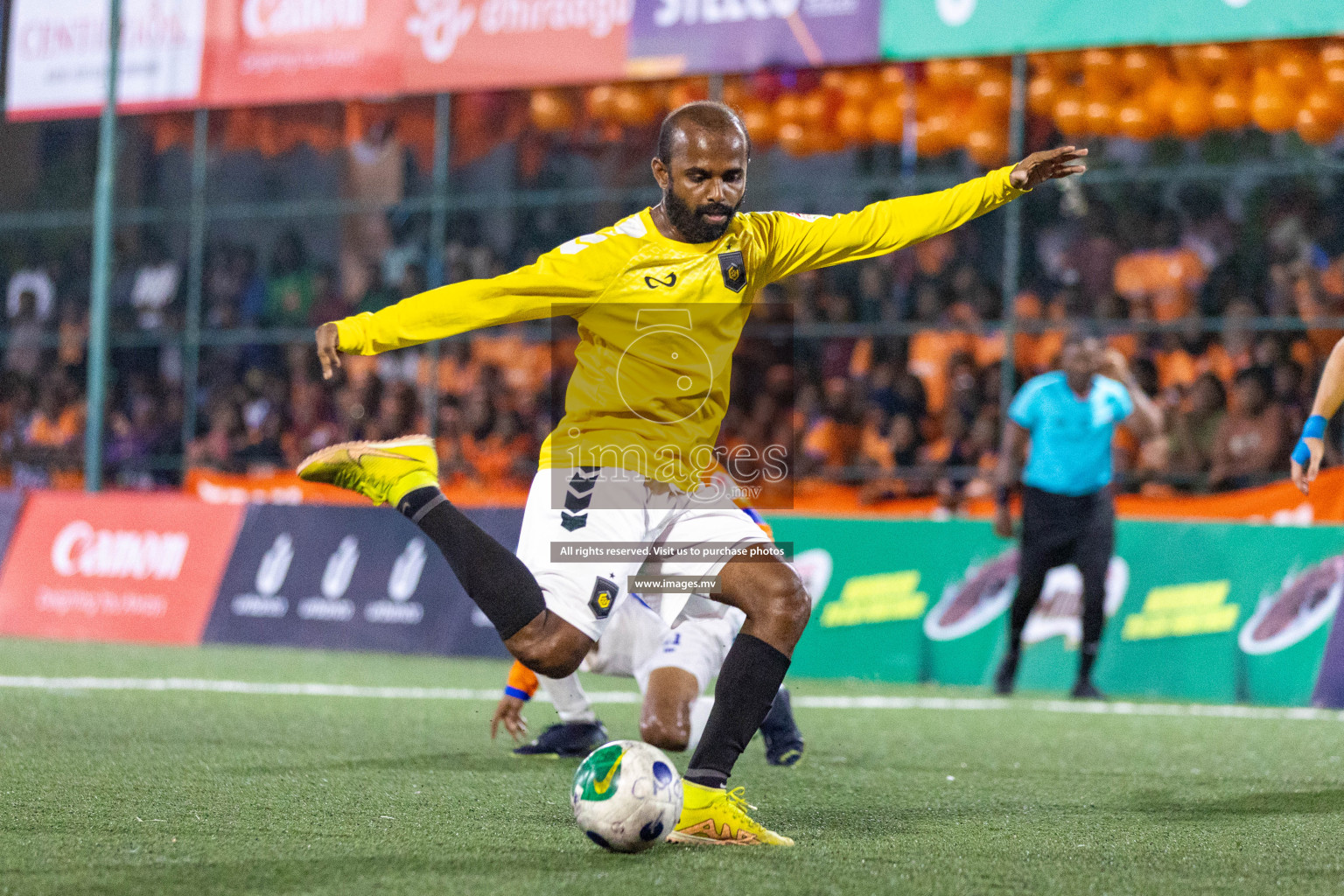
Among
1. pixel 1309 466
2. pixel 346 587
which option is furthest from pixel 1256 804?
pixel 346 587

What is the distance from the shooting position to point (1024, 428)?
10750 millimetres

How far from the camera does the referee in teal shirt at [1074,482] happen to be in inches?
408

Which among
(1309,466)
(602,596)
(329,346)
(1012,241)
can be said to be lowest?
(602,596)

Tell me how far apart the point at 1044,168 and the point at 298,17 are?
11454 mm

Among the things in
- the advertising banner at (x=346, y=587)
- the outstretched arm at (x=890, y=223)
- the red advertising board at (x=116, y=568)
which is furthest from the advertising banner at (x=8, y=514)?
the outstretched arm at (x=890, y=223)

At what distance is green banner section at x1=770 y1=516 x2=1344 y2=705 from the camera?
1041cm

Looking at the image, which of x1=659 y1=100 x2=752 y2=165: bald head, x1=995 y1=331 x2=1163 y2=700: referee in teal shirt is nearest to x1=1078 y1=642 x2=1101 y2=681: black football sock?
x1=995 y1=331 x2=1163 y2=700: referee in teal shirt

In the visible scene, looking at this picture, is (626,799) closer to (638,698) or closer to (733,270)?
(733,270)

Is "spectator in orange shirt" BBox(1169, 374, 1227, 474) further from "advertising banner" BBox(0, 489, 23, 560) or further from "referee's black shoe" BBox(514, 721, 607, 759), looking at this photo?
"advertising banner" BBox(0, 489, 23, 560)

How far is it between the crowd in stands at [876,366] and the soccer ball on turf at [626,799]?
Result: 335 inches

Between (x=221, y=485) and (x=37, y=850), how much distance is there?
12.0 metres

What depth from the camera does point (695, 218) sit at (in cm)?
520

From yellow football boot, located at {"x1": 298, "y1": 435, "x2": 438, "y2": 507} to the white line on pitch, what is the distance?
14.3 ft

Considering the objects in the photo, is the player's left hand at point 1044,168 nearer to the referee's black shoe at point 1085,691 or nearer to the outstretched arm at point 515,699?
the outstretched arm at point 515,699
